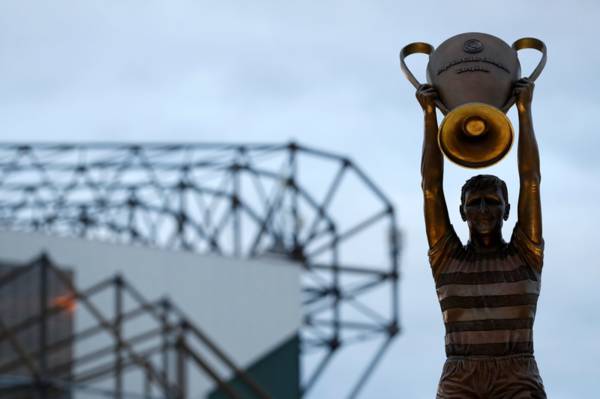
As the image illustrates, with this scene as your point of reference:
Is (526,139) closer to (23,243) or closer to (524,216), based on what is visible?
(524,216)

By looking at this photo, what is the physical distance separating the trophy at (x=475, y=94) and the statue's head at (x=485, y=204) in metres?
0.10

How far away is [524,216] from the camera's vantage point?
5.93 meters

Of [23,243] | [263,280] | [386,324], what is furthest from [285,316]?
[23,243]

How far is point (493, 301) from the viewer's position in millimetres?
5781

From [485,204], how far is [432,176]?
0.31 metres

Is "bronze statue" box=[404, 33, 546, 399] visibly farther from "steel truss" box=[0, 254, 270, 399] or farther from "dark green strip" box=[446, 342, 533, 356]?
"steel truss" box=[0, 254, 270, 399]

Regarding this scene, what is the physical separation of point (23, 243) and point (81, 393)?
11.2 ft

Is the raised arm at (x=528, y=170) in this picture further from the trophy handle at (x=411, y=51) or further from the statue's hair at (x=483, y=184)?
the trophy handle at (x=411, y=51)

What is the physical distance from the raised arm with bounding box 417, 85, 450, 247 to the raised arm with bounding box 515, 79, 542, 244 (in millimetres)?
383

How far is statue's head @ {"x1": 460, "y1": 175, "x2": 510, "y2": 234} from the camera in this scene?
19.5 feet

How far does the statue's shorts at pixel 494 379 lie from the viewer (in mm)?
5684

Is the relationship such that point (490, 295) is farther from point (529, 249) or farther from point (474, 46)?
point (474, 46)

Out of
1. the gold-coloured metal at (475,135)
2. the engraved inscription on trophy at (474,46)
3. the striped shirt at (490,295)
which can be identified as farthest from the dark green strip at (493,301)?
the engraved inscription on trophy at (474,46)

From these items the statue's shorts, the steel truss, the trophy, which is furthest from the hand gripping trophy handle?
the steel truss
